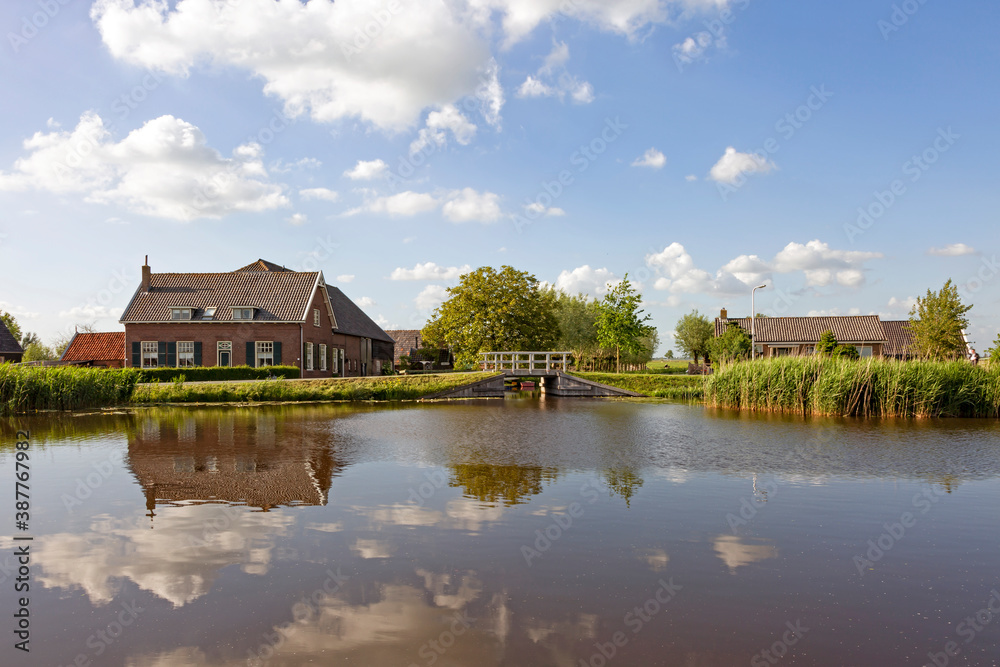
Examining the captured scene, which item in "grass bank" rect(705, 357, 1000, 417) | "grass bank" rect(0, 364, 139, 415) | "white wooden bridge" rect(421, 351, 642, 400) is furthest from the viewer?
"white wooden bridge" rect(421, 351, 642, 400)

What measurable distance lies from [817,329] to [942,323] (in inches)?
→ 653

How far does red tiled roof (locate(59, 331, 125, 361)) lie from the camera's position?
45188 millimetres

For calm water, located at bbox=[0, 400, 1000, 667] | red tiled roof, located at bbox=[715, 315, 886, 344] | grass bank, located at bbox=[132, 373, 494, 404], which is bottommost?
calm water, located at bbox=[0, 400, 1000, 667]

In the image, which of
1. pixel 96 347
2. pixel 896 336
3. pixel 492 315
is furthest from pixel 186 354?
pixel 896 336

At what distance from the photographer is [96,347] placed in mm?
45906

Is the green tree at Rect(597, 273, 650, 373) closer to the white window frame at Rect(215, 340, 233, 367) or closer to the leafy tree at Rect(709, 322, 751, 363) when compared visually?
the leafy tree at Rect(709, 322, 751, 363)

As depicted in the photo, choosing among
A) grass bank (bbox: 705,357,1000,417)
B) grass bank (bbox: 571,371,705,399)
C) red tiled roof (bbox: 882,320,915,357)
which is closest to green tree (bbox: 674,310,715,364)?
red tiled roof (bbox: 882,320,915,357)

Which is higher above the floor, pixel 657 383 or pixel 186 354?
pixel 186 354

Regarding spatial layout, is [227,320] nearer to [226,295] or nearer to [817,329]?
[226,295]

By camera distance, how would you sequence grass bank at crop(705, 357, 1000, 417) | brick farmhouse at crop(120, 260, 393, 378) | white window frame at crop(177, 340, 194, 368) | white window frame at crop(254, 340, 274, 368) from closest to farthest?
1. grass bank at crop(705, 357, 1000, 417)
2. white window frame at crop(254, 340, 274, 368)
3. brick farmhouse at crop(120, 260, 393, 378)
4. white window frame at crop(177, 340, 194, 368)

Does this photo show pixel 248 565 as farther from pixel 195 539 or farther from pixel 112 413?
pixel 112 413

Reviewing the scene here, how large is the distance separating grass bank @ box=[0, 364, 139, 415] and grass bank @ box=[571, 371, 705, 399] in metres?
23.0

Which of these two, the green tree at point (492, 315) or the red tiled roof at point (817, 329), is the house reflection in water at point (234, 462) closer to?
Answer: the green tree at point (492, 315)

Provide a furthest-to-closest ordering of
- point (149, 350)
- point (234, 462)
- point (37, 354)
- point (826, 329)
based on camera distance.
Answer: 1. point (826, 329)
2. point (37, 354)
3. point (149, 350)
4. point (234, 462)
